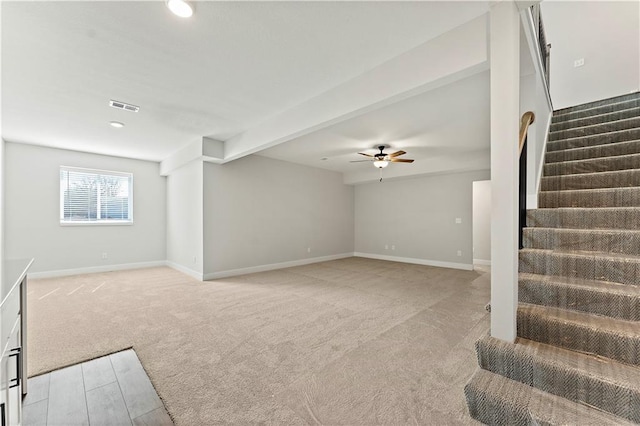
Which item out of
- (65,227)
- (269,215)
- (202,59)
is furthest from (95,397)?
(65,227)

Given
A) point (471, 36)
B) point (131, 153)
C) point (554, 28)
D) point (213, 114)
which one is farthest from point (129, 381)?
point (554, 28)

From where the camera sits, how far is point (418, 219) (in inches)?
273

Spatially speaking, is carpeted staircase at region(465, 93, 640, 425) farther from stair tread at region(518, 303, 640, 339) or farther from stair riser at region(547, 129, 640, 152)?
stair riser at region(547, 129, 640, 152)

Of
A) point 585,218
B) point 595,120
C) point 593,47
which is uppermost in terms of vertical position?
point 593,47

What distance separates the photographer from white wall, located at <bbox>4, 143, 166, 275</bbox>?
4.82 metres

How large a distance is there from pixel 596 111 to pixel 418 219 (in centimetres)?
375

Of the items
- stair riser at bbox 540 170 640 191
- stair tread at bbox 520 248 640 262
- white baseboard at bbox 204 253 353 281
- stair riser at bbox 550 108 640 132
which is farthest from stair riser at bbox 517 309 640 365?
white baseboard at bbox 204 253 353 281

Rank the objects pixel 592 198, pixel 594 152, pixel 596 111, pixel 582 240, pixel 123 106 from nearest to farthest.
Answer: pixel 582 240
pixel 592 198
pixel 594 152
pixel 123 106
pixel 596 111

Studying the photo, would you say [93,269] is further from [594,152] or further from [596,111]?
[596,111]

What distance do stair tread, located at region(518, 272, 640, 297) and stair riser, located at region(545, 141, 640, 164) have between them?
2054 mm

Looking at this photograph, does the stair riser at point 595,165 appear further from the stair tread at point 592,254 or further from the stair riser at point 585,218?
the stair tread at point 592,254

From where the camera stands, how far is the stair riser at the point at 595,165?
2563 millimetres

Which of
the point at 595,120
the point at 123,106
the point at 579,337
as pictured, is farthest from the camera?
the point at 595,120

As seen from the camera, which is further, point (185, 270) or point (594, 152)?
point (185, 270)
